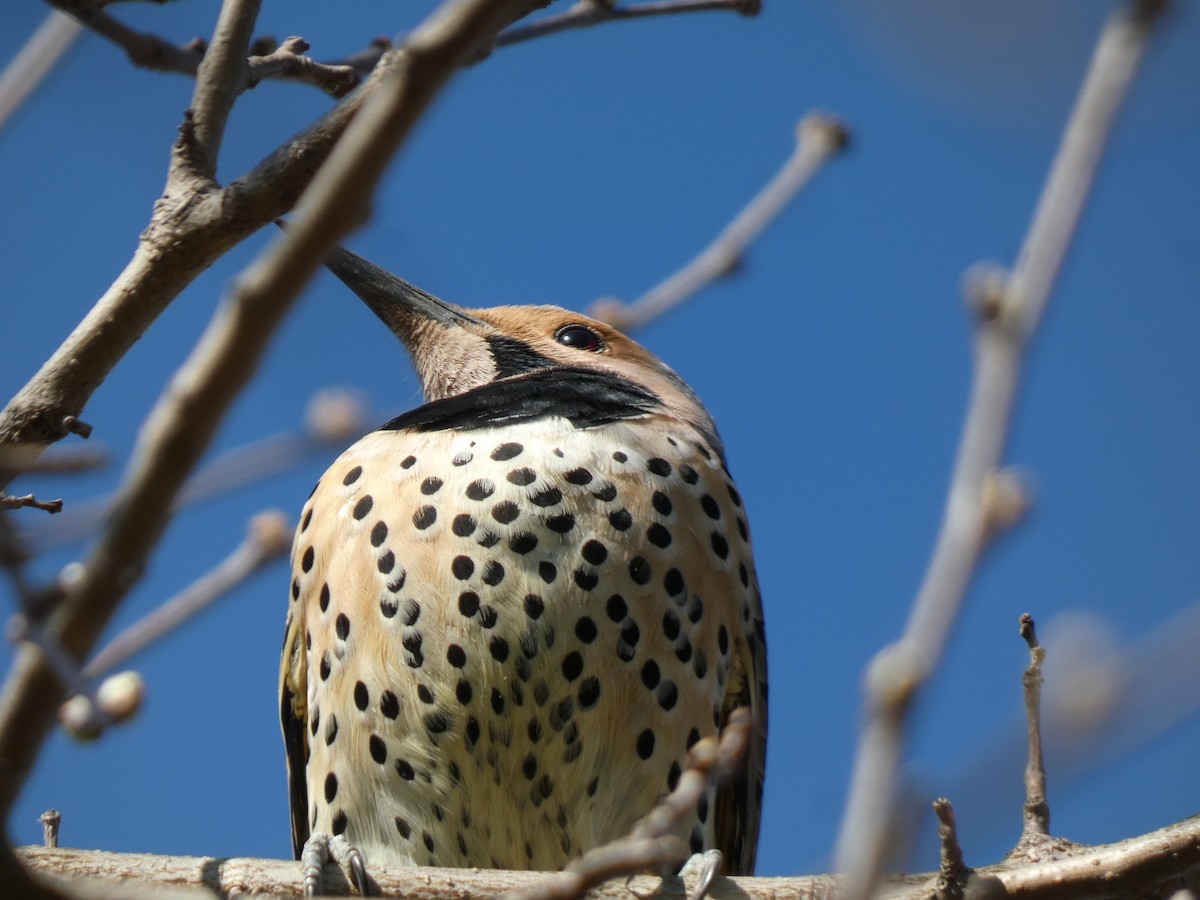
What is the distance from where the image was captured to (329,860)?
460cm

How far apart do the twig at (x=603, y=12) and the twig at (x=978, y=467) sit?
3155 millimetres

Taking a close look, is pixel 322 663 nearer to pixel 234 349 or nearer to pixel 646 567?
pixel 646 567

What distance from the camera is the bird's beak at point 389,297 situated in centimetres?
639

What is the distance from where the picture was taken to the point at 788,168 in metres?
3.88

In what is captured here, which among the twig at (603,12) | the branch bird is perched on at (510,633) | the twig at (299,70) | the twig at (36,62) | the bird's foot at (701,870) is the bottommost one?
the bird's foot at (701,870)

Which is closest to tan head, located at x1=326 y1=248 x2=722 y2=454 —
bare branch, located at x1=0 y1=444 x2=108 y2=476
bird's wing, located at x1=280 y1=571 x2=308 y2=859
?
bird's wing, located at x1=280 y1=571 x2=308 y2=859

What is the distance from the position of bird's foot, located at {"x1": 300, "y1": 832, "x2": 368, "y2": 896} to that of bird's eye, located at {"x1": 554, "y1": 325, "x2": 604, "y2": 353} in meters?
2.48

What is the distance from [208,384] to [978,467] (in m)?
1.00

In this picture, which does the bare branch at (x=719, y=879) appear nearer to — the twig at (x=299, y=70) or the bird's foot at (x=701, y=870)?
the bird's foot at (x=701, y=870)

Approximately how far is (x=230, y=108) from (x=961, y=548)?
270 cm

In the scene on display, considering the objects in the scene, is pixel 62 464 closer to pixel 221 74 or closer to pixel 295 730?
pixel 221 74

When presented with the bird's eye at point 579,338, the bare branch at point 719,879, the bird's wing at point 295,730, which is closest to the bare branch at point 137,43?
the bare branch at point 719,879

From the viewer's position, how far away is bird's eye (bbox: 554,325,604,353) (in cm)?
645

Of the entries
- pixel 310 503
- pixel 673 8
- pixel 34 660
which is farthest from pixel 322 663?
pixel 34 660
